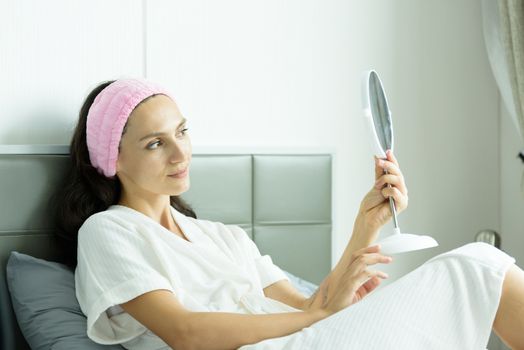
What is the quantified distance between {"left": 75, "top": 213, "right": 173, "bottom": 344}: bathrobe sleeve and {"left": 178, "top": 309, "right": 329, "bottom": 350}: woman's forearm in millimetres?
119

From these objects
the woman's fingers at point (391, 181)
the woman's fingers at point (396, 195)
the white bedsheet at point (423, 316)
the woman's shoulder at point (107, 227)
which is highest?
the woman's fingers at point (391, 181)

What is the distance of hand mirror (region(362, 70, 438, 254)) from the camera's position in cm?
177

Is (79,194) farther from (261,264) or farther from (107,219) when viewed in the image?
(261,264)

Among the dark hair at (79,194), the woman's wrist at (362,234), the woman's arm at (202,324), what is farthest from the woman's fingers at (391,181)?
the dark hair at (79,194)

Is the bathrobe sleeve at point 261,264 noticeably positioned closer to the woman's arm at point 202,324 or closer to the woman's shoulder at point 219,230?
the woman's shoulder at point 219,230

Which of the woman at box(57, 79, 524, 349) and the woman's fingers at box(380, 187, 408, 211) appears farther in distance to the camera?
the woman's fingers at box(380, 187, 408, 211)

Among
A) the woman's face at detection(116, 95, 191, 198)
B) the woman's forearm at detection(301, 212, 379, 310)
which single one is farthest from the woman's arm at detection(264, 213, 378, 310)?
the woman's face at detection(116, 95, 191, 198)

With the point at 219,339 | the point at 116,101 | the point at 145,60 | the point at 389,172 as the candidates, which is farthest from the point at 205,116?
the point at 219,339

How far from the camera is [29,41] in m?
2.19

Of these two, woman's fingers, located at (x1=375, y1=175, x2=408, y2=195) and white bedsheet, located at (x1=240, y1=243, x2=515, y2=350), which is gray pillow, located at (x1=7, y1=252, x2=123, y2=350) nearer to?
white bedsheet, located at (x1=240, y1=243, x2=515, y2=350)

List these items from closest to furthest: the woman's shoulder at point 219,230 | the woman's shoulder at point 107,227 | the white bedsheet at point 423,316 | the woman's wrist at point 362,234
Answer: the white bedsheet at point 423,316 < the woman's shoulder at point 107,227 < the woman's wrist at point 362,234 < the woman's shoulder at point 219,230

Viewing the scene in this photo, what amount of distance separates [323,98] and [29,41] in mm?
1072

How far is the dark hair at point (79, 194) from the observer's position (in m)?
1.99

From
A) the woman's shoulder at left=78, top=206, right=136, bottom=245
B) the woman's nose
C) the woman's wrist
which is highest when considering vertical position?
the woman's nose
